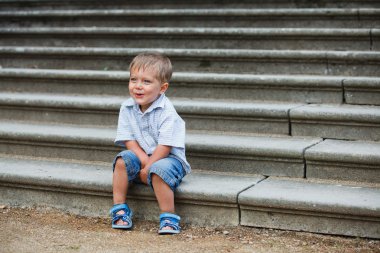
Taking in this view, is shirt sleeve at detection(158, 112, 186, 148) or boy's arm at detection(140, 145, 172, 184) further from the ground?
shirt sleeve at detection(158, 112, 186, 148)

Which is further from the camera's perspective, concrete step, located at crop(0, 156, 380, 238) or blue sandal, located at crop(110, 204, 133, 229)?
blue sandal, located at crop(110, 204, 133, 229)

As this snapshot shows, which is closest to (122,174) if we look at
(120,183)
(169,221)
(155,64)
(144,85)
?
(120,183)

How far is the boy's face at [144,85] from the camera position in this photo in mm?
3547

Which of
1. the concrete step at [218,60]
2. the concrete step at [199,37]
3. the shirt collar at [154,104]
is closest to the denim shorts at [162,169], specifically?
the shirt collar at [154,104]

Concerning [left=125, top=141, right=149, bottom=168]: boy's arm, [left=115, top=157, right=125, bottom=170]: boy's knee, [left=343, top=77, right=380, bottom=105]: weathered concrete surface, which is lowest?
[left=115, top=157, right=125, bottom=170]: boy's knee

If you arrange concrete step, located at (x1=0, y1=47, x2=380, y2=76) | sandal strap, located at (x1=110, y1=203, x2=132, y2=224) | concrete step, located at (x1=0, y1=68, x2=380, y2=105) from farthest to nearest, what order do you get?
concrete step, located at (x1=0, y1=47, x2=380, y2=76) < concrete step, located at (x1=0, y1=68, x2=380, y2=105) < sandal strap, located at (x1=110, y1=203, x2=132, y2=224)

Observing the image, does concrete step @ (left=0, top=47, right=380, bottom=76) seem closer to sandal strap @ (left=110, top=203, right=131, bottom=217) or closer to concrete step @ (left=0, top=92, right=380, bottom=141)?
concrete step @ (left=0, top=92, right=380, bottom=141)

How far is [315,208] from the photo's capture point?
3205 millimetres

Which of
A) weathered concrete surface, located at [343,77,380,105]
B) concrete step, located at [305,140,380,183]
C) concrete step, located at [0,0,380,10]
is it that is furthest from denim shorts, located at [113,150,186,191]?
concrete step, located at [0,0,380,10]

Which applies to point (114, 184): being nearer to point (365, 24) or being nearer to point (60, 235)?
point (60, 235)

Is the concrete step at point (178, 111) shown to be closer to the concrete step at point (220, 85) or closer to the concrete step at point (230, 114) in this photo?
the concrete step at point (230, 114)

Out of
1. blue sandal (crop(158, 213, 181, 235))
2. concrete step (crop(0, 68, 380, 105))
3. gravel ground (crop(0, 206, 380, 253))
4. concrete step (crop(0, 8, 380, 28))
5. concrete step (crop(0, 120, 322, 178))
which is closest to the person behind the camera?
gravel ground (crop(0, 206, 380, 253))

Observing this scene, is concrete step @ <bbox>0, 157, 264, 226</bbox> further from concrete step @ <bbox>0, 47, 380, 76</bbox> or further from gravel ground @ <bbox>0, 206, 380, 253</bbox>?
concrete step @ <bbox>0, 47, 380, 76</bbox>

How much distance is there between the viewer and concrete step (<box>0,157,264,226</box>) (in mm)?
3453
